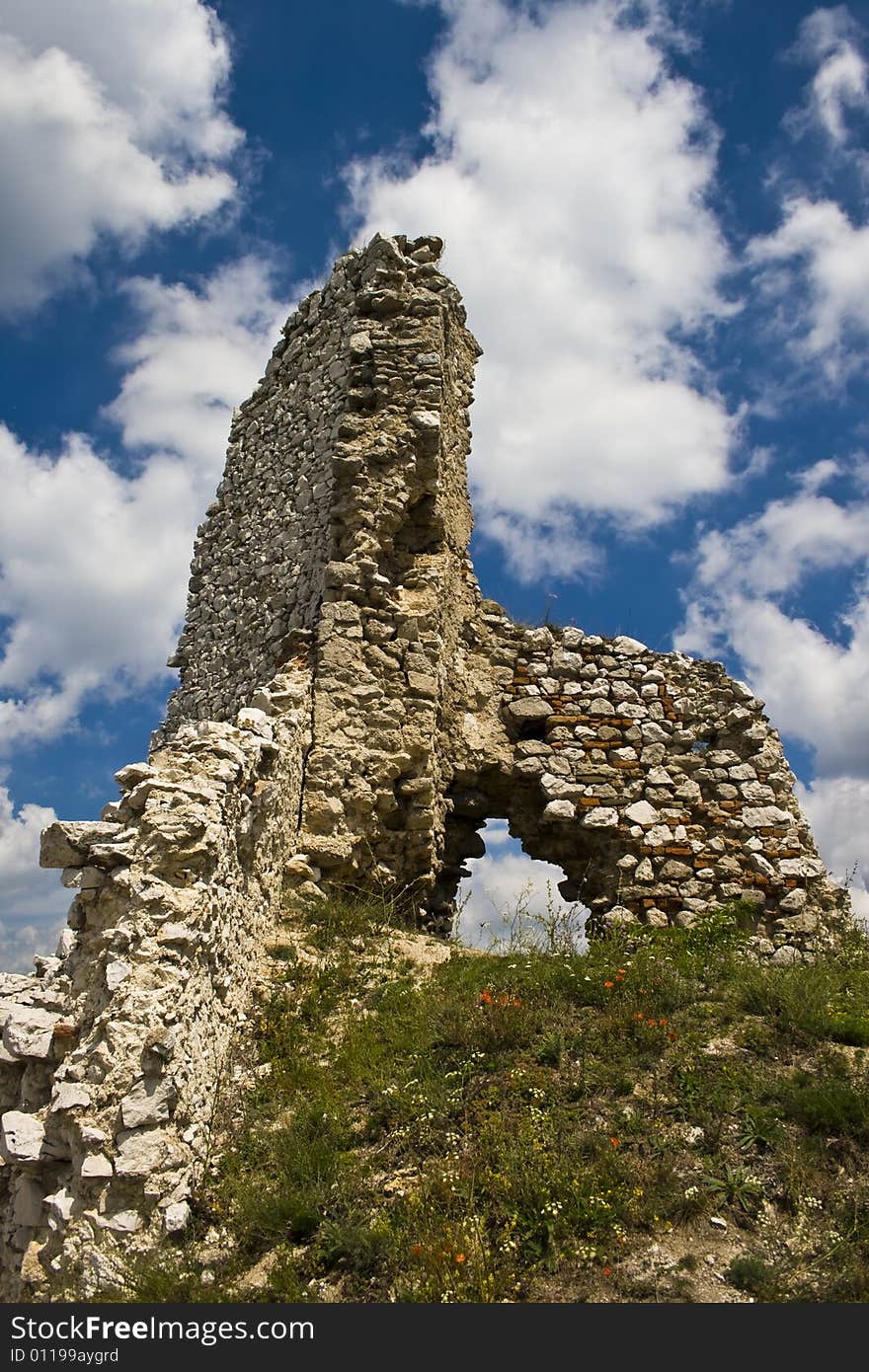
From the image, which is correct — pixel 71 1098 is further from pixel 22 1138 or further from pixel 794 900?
pixel 794 900

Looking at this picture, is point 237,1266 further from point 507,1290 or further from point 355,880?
point 355,880

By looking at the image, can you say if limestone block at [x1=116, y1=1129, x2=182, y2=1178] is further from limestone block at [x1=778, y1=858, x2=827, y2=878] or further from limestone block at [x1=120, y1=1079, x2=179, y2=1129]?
limestone block at [x1=778, y1=858, x2=827, y2=878]

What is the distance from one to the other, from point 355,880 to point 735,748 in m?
4.13

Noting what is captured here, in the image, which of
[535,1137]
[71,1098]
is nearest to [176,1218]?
[71,1098]

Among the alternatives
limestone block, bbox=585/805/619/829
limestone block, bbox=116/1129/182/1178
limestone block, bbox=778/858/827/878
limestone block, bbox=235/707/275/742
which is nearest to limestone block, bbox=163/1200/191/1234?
limestone block, bbox=116/1129/182/1178

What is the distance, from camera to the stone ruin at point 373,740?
5512 millimetres

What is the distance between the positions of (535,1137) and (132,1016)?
83.0 inches

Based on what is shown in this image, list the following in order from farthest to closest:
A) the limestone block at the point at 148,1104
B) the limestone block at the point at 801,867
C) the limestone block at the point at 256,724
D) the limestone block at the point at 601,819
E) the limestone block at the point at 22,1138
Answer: the limestone block at the point at 601,819 < the limestone block at the point at 801,867 < the limestone block at the point at 256,724 < the limestone block at the point at 22,1138 < the limestone block at the point at 148,1104

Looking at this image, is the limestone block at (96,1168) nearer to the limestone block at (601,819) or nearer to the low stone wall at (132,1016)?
the low stone wall at (132,1016)

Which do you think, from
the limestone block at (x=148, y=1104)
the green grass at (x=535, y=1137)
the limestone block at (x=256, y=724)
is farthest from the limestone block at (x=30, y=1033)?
the limestone block at (x=256, y=724)

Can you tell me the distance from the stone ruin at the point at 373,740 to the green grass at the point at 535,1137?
2.14 ft

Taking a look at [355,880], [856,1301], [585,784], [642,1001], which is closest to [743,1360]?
[856,1301]

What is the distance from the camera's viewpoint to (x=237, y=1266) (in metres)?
4.35

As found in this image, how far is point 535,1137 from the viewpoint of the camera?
4750mm
